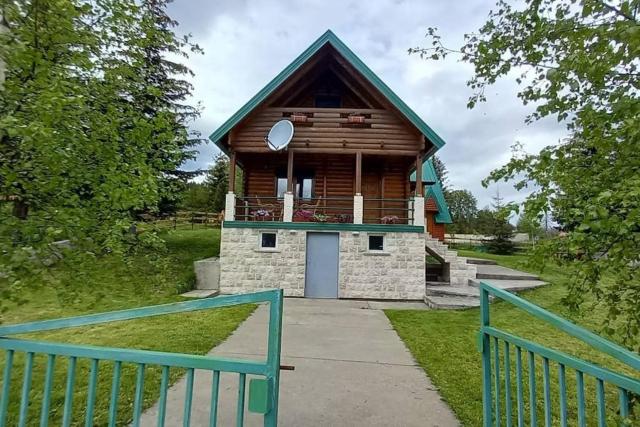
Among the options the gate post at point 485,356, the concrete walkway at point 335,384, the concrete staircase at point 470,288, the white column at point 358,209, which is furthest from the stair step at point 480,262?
the gate post at point 485,356

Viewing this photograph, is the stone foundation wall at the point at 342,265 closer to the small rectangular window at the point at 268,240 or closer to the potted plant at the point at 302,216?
the small rectangular window at the point at 268,240

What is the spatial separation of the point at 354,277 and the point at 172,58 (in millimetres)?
12664

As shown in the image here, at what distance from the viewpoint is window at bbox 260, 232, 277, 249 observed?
10.9 meters

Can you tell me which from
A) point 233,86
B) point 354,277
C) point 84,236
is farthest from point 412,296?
point 233,86

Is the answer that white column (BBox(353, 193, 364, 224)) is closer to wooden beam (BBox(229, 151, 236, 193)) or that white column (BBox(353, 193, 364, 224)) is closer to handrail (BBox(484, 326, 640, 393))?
wooden beam (BBox(229, 151, 236, 193))

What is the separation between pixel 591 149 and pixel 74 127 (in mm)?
3491

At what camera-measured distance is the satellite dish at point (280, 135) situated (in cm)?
1075

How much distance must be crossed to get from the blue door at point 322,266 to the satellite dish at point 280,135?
3002mm

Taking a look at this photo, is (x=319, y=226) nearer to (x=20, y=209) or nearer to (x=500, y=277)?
(x=500, y=277)

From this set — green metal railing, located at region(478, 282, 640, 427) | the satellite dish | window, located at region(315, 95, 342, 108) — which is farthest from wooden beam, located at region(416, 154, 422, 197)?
green metal railing, located at region(478, 282, 640, 427)

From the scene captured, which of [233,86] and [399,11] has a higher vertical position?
[233,86]

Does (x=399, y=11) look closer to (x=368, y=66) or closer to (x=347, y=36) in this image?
(x=368, y=66)

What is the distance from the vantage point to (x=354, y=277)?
34.7ft

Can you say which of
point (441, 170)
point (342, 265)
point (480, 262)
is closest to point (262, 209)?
point (342, 265)
